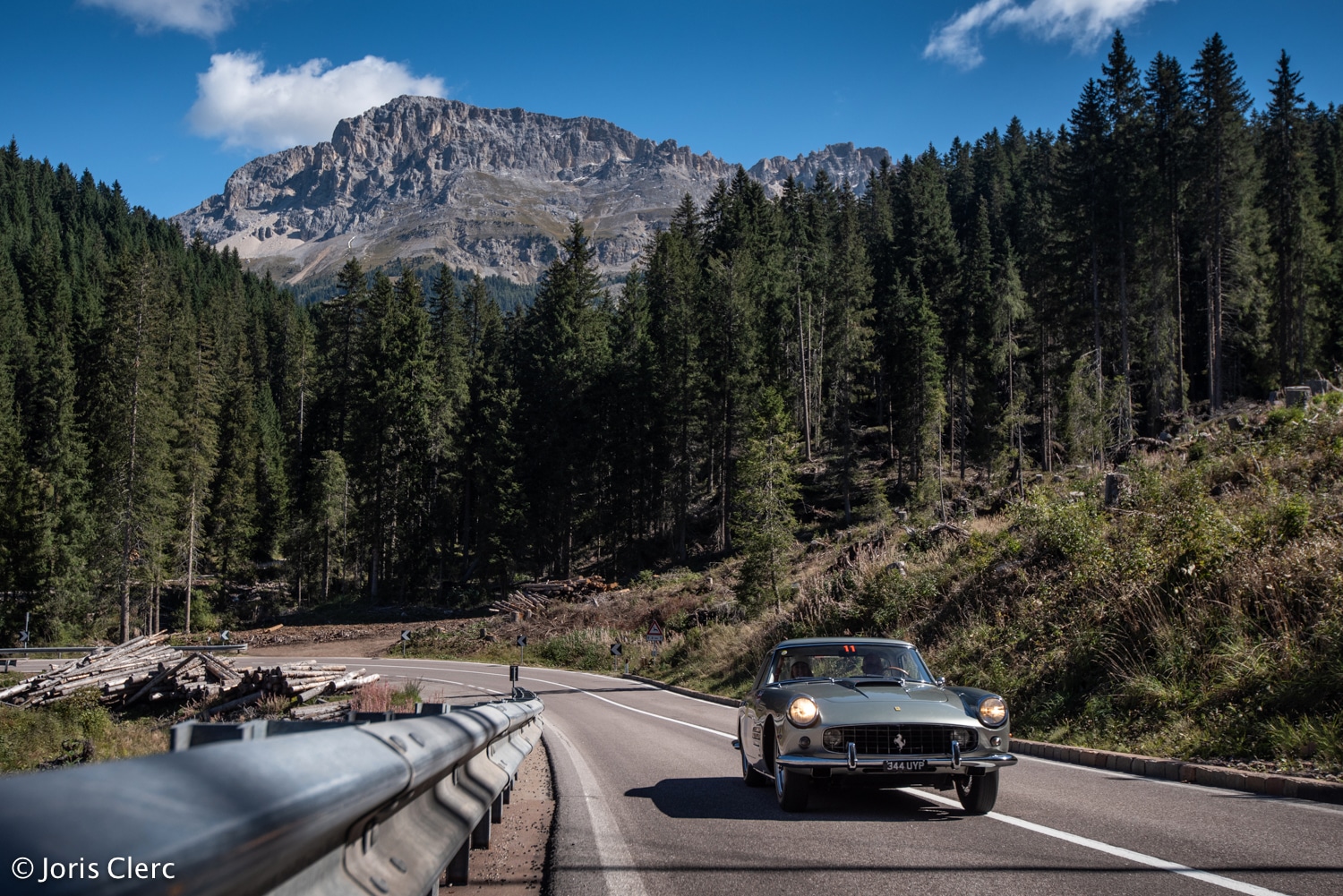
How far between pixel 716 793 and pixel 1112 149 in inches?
1962

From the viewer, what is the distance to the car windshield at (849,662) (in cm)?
897

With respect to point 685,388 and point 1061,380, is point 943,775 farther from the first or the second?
point 1061,380

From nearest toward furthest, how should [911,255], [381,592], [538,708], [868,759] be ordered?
[868,759]
[538,708]
[381,592]
[911,255]

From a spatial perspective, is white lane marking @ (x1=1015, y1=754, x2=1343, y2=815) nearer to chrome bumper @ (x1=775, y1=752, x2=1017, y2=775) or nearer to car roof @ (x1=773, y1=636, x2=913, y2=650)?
chrome bumper @ (x1=775, y1=752, x2=1017, y2=775)

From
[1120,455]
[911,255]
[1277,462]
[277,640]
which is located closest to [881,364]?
[911,255]

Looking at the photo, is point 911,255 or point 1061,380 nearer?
point 1061,380

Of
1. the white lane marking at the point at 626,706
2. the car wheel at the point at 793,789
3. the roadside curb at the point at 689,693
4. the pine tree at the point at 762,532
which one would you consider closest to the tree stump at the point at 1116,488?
the roadside curb at the point at 689,693

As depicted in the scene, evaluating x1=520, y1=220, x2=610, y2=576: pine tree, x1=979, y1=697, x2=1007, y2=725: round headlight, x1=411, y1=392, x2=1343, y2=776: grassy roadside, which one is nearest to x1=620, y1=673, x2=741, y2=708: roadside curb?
x1=411, y1=392, x2=1343, y2=776: grassy roadside

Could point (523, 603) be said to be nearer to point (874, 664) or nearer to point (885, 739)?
point (874, 664)

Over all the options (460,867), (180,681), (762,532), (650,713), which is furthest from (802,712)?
(762,532)

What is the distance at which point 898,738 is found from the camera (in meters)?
7.16

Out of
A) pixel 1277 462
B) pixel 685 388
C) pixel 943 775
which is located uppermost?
pixel 685 388

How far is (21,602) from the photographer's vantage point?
48438mm

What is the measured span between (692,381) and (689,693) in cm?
3146
